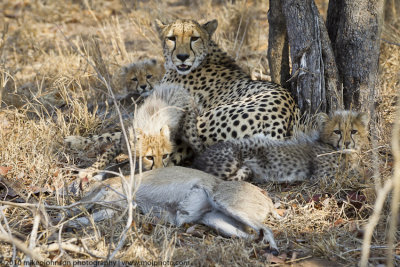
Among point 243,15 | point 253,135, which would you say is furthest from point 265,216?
point 243,15

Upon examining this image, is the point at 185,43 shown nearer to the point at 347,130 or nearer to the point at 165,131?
the point at 165,131

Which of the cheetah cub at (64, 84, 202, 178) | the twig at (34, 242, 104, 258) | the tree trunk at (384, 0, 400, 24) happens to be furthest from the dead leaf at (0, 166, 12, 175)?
the tree trunk at (384, 0, 400, 24)

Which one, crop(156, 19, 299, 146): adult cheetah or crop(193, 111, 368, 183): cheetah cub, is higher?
crop(156, 19, 299, 146): adult cheetah

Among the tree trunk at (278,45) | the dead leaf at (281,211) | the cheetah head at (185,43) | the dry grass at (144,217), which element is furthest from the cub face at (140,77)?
the dead leaf at (281,211)

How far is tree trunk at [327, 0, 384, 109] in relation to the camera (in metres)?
4.60

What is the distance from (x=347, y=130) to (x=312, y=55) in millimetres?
844

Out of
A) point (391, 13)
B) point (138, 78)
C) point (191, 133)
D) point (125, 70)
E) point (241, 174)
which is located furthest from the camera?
point (391, 13)

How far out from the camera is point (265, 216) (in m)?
3.27

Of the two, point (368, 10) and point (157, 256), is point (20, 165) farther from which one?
point (368, 10)

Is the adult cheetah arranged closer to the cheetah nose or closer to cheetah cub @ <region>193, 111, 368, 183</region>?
the cheetah nose

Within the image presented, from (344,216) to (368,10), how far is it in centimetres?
203

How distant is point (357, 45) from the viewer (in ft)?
15.3

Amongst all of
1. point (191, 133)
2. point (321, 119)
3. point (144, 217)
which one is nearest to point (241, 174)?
point (191, 133)

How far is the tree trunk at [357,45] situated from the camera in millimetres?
4598
